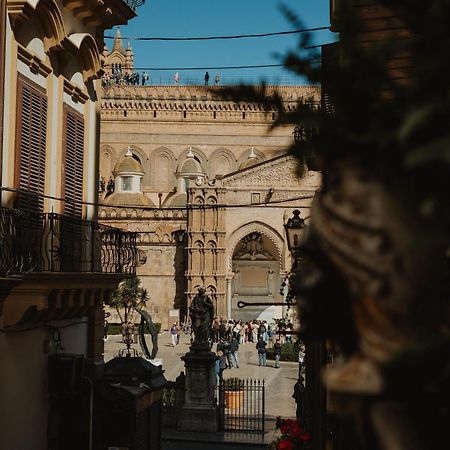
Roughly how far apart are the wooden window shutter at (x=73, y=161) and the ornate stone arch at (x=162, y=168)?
5687 centimetres

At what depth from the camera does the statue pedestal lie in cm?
2147

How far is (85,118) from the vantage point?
13539 mm

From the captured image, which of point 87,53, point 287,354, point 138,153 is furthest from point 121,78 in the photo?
point 87,53

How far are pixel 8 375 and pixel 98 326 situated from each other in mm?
3591

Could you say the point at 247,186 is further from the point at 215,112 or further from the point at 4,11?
the point at 4,11

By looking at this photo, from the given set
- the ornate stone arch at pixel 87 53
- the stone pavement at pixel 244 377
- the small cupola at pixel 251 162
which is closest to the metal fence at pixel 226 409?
the stone pavement at pixel 244 377

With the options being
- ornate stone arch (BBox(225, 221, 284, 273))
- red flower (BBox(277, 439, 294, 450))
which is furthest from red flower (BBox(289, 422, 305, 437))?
ornate stone arch (BBox(225, 221, 284, 273))

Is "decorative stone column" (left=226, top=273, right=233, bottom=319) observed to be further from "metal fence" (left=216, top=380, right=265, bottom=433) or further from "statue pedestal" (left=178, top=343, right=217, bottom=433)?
"statue pedestal" (left=178, top=343, right=217, bottom=433)

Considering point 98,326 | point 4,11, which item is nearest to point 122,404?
point 98,326

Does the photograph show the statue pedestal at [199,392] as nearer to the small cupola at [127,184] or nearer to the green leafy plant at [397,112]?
the green leafy plant at [397,112]

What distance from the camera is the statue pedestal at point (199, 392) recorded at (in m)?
21.5

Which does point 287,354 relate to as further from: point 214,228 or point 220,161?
point 220,161

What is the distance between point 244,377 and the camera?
31.2 meters

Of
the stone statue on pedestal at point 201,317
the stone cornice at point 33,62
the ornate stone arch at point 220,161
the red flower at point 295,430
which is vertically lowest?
the red flower at point 295,430
